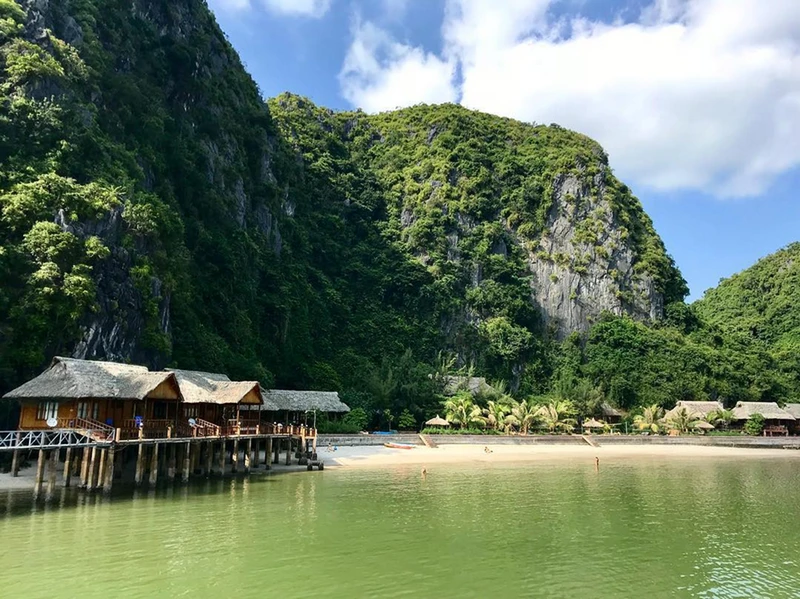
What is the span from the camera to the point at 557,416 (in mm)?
61219

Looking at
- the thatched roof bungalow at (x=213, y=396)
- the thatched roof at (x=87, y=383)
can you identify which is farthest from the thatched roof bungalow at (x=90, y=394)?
the thatched roof bungalow at (x=213, y=396)

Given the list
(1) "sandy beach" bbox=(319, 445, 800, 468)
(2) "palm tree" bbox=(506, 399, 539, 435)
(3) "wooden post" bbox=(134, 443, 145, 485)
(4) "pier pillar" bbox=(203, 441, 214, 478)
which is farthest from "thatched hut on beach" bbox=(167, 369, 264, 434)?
(2) "palm tree" bbox=(506, 399, 539, 435)

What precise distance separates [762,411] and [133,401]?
226ft

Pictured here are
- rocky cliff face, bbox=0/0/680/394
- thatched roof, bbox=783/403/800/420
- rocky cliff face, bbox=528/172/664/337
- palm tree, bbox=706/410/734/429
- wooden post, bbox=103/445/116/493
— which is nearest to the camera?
wooden post, bbox=103/445/116/493

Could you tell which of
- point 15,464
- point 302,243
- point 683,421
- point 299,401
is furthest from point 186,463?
point 683,421

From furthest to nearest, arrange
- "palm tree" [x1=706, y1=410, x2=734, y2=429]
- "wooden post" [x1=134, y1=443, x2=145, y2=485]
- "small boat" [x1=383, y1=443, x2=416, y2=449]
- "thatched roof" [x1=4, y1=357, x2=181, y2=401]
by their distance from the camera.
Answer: "palm tree" [x1=706, y1=410, x2=734, y2=429]
"small boat" [x1=383, y1=443, x2=416, y2=449]
"wooden post" [x1=134, y1=443, x2=145, y2=485]
"thatched roof" [x1=4, y1=357, x2=181, y2=401]

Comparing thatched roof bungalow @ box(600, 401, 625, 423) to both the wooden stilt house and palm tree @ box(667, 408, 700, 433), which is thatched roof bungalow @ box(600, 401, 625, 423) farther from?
the wooden stilt house

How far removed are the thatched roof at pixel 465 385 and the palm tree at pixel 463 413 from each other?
21.0 ft

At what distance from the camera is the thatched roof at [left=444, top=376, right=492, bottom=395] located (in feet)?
211

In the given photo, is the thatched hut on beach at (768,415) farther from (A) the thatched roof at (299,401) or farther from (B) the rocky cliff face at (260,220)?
(A) the thatched roof at (299,401)

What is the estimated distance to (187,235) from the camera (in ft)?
174

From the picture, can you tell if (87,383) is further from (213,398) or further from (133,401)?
(213,398)

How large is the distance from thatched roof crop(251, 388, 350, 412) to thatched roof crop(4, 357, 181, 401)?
10.9 m

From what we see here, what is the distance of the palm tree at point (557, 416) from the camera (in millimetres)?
60500
